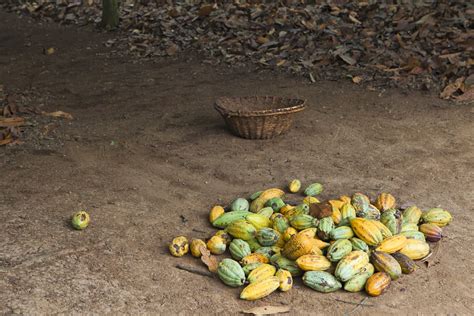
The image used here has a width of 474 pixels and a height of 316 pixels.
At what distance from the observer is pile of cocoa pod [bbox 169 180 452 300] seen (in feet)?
10.2

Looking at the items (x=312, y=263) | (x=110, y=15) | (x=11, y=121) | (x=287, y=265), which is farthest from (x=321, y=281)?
(x=110, y=15)

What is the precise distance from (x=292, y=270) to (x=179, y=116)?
3.16 metres

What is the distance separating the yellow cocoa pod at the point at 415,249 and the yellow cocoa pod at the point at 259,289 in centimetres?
80

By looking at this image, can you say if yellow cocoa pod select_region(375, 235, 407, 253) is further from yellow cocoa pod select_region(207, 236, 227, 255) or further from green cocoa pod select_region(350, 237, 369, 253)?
yellow cocoa pod select_region(207, 236, 227, 255)

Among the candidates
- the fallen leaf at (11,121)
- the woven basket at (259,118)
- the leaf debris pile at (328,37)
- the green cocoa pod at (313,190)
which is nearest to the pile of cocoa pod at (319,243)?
the green cocoa pod at (313,190)

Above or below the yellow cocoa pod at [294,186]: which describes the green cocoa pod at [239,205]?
above

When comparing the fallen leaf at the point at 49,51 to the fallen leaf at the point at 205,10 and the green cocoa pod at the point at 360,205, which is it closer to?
the fallen leaf at the point at 205,10

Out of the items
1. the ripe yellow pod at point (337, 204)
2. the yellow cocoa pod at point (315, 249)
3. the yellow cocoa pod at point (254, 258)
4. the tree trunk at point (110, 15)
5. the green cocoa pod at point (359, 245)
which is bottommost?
the tree trunk at point (110, 15)

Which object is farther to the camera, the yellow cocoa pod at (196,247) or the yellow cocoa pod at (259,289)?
the yellow cocoa pod at (196,247)

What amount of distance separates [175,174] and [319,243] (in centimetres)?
167

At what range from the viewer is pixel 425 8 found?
25.7 ft

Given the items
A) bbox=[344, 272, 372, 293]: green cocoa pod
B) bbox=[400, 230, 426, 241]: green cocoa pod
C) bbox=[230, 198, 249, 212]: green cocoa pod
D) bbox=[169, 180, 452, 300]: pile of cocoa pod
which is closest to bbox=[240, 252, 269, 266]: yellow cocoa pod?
bbox=[169, 180, 452, 300]: pile of cocoa pod

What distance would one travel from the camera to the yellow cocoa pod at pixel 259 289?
9.87 feet

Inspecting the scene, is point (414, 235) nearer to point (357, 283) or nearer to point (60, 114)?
point (357, 283)
